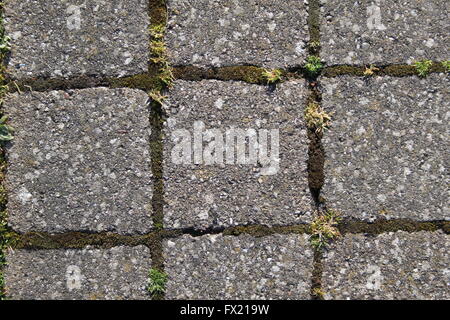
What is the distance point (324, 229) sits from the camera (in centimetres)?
251

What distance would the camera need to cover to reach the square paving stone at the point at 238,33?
255 cm

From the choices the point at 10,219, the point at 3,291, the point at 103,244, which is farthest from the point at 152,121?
the point at 3,291

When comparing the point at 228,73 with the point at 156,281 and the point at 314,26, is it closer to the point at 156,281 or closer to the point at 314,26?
the point at 314,26

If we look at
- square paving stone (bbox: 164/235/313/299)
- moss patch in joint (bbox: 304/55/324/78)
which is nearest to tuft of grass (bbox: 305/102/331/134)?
moss patch in joint (bbox: 304/55/324/78)

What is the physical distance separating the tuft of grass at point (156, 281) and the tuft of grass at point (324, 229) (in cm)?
67

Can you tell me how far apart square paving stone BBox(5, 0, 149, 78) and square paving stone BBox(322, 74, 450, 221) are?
34.8 inches

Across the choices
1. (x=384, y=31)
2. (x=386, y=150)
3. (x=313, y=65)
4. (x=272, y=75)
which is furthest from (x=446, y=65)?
(x=272, y=75)

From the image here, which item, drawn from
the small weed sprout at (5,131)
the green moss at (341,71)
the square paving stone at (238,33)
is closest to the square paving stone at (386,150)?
the green moss at (341,71)

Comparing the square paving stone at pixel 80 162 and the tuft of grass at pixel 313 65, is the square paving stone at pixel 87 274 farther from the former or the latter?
the tuft of grass at pixel 313 65

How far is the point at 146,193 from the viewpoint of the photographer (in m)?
2.52

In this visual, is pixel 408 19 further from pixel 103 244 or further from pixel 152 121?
pixel 103 244

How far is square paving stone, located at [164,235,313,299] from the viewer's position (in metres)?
Answer: 2.51

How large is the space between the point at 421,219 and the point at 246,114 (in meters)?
0.90

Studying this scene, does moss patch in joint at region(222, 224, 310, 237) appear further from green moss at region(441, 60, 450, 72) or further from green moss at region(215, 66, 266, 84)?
green moss at region(441, 60, 450, 72)
